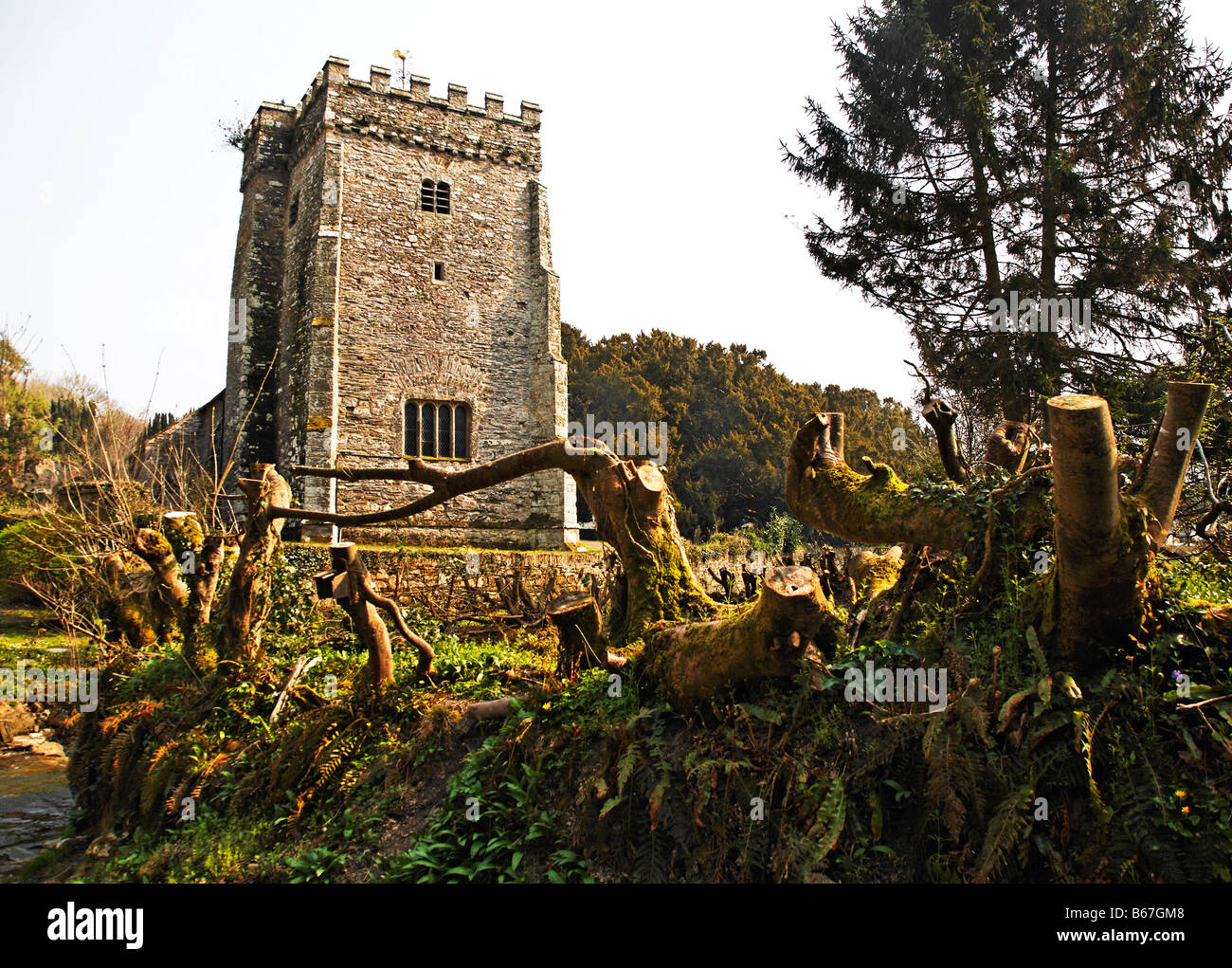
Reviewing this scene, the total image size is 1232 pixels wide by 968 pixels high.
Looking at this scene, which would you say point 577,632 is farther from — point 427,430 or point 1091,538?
point 427,430

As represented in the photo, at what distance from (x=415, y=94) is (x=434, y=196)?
9.31 ft

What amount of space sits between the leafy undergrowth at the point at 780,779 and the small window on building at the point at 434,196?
16438mm

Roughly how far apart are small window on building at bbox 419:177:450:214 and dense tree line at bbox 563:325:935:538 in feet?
51.3

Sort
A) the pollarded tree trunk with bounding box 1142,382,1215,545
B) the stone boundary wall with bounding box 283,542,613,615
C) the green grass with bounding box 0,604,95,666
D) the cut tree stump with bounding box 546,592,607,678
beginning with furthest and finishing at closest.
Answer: the stone boundary wall with bounding box 283,542,613,615 → the green grass with bounding box 0,604,95,666 → the cut tree stump with bounding box 546,592,607,678 → the pollarded tree trunk with bounding box 1142,382,1215,545

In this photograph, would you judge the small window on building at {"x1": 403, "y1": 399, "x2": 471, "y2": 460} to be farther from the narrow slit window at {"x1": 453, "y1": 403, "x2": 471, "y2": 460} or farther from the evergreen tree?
the evergreen tree

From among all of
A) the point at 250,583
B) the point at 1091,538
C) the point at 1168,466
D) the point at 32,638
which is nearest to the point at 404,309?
the point at 32,638

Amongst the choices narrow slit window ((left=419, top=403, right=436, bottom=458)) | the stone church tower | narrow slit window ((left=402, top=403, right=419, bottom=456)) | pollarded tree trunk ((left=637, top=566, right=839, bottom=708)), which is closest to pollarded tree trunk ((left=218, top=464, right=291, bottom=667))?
pollarded tree trunk ((left=637, top=566, right=839, bottom=708))

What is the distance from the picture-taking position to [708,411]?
40.6m

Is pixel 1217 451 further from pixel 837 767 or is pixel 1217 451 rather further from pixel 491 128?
pixel 491 128

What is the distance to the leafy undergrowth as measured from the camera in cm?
371

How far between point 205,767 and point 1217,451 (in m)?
10.5
